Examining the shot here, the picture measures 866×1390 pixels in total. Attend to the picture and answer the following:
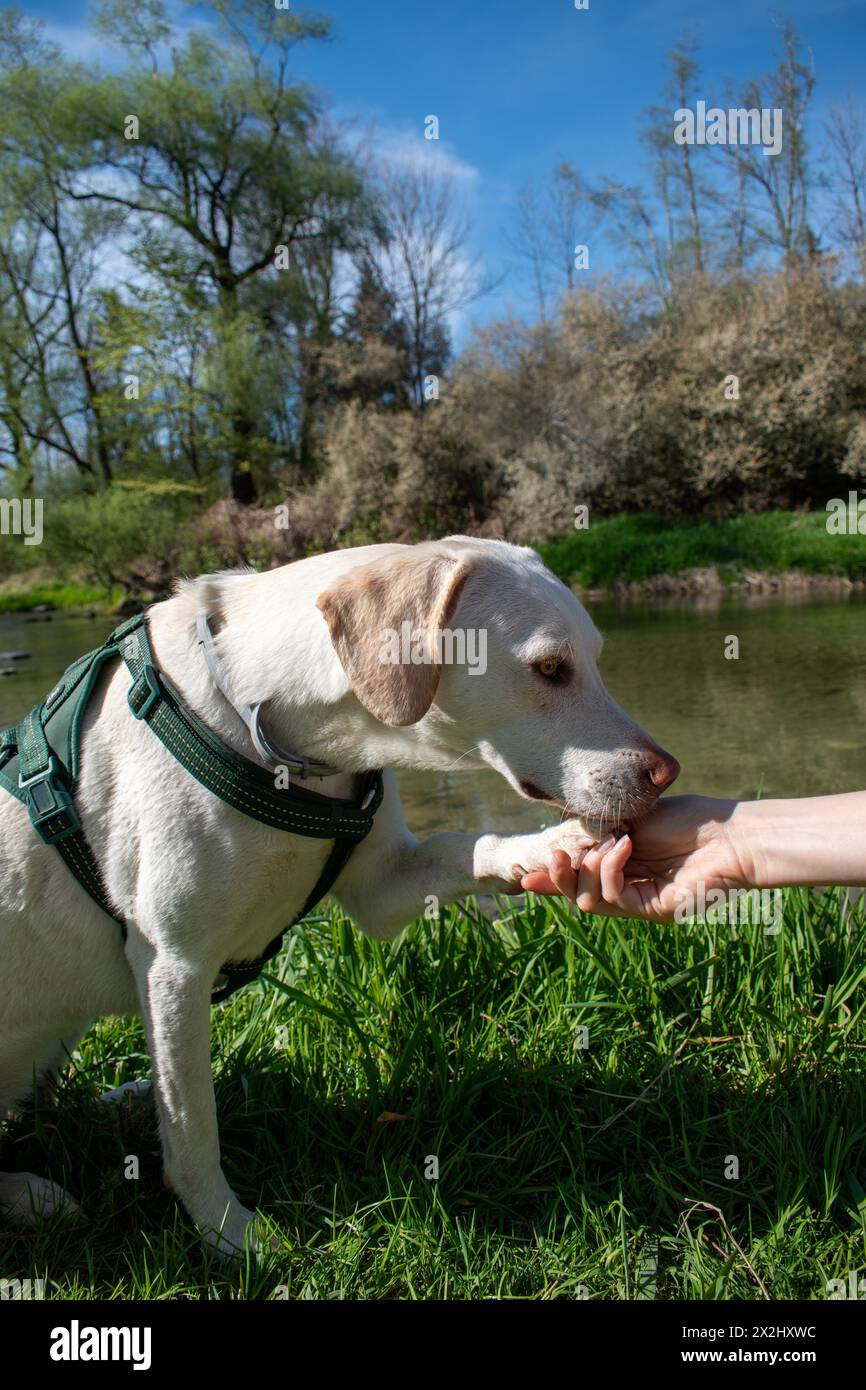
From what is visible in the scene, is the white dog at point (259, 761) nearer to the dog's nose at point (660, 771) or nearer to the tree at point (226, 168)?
the dog's nose at point (660, 771)

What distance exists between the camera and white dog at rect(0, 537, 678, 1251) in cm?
218

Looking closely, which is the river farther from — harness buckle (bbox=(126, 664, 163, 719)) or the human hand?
harness buckle (bbox=(126, 664, 163, 719))

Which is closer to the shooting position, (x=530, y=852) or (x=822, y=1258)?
(x=822, y=1258)

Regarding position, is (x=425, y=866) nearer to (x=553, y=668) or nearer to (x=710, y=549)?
(x=553, y=668)

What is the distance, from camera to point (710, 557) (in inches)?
727

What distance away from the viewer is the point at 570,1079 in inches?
107

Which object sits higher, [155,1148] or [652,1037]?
[652,1037]

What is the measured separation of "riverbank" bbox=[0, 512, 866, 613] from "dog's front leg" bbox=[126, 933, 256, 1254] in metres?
15.6

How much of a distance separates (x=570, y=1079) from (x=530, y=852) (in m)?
0.82

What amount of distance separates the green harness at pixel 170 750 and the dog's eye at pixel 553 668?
53 cm

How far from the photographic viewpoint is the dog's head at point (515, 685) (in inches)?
85.1

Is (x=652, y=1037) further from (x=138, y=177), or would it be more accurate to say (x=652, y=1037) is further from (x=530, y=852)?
(x=138, y=177)

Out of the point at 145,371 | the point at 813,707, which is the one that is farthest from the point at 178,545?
the point at 813,707

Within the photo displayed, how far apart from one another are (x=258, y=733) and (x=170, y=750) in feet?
0.69
